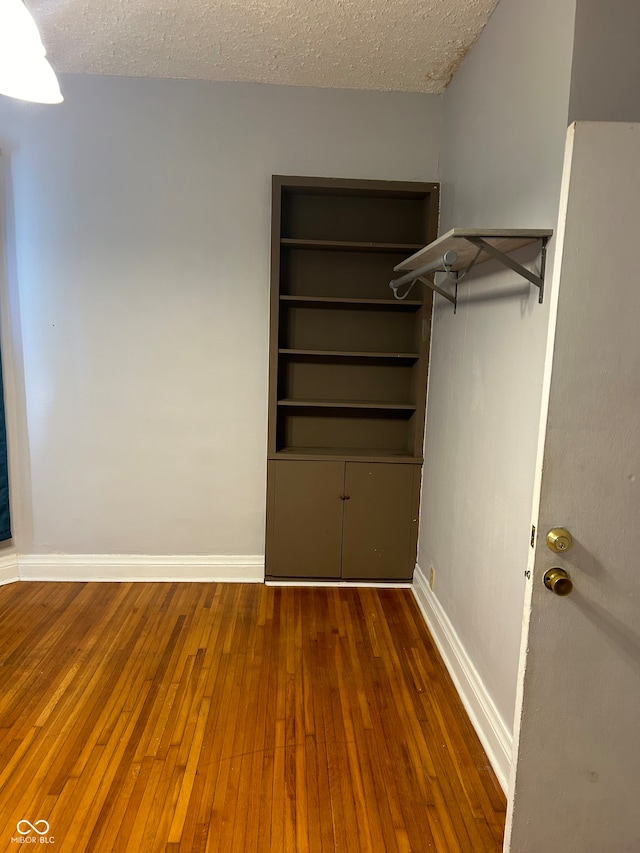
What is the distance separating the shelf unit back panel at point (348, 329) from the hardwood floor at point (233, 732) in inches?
58.8

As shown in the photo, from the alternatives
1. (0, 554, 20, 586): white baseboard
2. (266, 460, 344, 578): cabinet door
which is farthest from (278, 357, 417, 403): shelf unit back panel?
(0, 554, 20, 586): white baseboard

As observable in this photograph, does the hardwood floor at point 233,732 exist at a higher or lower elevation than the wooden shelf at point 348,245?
lower

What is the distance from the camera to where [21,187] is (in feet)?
10.1

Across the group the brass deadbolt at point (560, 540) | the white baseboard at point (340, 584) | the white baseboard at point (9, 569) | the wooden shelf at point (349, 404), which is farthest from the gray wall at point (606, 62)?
the white baseboard at point (9, 569)

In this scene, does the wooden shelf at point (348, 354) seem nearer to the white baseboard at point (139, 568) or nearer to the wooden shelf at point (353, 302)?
the wooden shelf at point (353, 302)

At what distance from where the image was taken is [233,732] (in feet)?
7.04

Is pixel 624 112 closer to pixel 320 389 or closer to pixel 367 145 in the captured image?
pixel 367 145

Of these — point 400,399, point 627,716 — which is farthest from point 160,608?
point 627,716

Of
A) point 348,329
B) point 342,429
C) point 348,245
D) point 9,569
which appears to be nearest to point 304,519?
point 342,429

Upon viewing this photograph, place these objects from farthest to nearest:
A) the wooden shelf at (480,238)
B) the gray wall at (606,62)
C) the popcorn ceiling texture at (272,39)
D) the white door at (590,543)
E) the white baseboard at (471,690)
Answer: the popcorn ceiling texture at (272,39)
the white baseboard at (471,690)
the wooden shelf at (480,238)
the gray wall at (606,62)
the white door at (590,543)

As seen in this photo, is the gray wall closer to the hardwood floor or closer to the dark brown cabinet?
the dark brown cabinet

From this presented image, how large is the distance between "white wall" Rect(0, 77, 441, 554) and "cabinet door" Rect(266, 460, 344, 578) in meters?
0.16

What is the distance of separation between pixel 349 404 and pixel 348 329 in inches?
19.0

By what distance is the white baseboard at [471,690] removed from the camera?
6.48 ft
